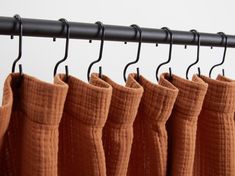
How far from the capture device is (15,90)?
1.47ft


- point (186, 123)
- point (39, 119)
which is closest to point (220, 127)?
point (186, 123)

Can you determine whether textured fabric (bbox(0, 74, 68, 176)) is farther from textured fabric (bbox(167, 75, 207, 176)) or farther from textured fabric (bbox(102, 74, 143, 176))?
textured fabric (bbox(167, 75, 207, 176))

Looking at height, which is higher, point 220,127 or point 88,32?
point 88,32

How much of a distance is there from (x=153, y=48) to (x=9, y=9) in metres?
0.34

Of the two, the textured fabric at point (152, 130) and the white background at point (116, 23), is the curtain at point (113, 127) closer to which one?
the textured fabric at point (152, 130)

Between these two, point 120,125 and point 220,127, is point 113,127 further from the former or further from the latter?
point 220,127

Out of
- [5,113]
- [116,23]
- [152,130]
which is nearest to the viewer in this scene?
[5,113]

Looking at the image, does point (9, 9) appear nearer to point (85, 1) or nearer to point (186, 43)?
point (85, 1)

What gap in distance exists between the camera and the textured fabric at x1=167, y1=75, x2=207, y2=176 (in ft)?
1.68

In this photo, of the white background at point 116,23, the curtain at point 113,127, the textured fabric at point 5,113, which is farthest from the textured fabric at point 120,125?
the white background at point 116,23

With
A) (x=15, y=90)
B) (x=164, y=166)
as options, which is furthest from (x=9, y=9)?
(x=164, y=166)

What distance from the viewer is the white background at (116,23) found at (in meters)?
0.70

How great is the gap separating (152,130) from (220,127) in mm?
108

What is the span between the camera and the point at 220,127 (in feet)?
1.79
